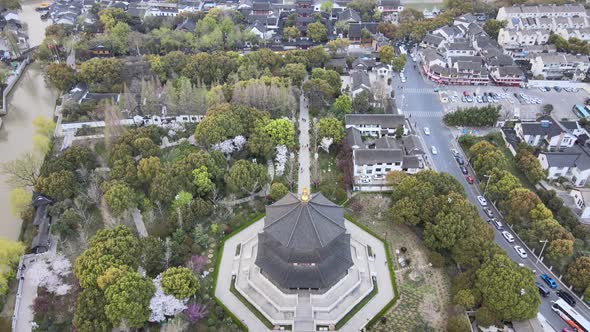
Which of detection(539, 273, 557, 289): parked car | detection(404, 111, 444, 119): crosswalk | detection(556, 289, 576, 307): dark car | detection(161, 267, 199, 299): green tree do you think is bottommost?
detection(556, 289, 576, 307): dark car

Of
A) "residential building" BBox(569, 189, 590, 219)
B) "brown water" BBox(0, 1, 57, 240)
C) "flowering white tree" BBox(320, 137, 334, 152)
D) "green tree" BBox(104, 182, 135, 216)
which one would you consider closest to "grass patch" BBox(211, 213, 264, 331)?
"green tree" BBox(104, 182, 135, 216)

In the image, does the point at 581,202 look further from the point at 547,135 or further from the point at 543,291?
the point at 543,291

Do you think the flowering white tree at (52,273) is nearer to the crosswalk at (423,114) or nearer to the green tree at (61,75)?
the green tree at (61,75)

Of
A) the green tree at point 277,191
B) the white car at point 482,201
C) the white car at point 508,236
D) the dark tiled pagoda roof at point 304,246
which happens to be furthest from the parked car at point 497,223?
the green tree at point 277,191

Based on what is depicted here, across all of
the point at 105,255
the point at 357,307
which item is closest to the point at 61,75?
the point at 105,255

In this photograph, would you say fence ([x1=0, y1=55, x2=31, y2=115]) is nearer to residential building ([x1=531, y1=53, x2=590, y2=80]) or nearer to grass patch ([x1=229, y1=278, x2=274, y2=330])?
grass patch ([x1=229, y1=278, x2=274, y2=330])

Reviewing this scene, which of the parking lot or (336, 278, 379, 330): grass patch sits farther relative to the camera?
the parking lot

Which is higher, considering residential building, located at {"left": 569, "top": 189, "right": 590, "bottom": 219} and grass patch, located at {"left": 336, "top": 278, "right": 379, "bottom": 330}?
residential building, located at {"left": 569, "top": 189, "right": 590, "bottom": 219}
